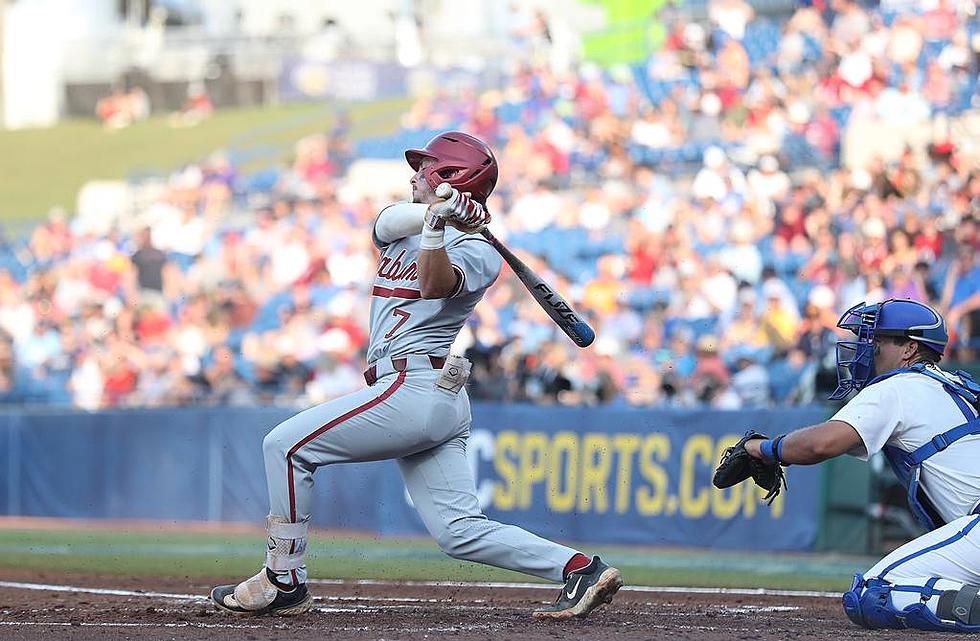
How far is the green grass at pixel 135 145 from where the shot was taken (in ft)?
92.7

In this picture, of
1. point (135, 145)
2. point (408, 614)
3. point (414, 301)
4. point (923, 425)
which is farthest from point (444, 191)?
point (135, 145)

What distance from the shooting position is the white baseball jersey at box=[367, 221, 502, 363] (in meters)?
6.21

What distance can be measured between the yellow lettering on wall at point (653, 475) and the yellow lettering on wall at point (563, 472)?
24.1 inches

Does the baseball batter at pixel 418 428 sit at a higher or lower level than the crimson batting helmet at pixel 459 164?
lower

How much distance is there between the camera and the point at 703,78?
1988 centimetres

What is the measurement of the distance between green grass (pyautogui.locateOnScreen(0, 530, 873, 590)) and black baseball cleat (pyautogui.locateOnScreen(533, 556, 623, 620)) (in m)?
3.33

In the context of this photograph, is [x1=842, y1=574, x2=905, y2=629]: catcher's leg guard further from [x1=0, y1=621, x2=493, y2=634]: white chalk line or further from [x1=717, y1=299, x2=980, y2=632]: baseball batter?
[x1=0, y1=621, x2=493, y2=634]: white chalk line

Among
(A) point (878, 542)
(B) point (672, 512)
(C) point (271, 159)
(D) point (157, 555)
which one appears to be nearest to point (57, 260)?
(C) point (271, 159)

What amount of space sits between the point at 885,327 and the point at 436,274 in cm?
196

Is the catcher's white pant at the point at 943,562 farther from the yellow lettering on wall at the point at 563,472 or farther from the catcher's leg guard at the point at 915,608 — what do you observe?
the yellow lettering on wall at the point at 563,472

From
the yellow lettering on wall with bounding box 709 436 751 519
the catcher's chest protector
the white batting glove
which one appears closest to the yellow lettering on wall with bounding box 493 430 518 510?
the yellow lettering on wall with bounding box 709 436 751 519

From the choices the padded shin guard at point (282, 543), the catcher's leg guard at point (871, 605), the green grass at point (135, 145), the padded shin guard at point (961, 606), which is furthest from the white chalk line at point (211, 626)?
the green grass at point (135, 145)

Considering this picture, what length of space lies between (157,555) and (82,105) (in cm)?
2444

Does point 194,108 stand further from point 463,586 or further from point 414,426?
point 414,426
